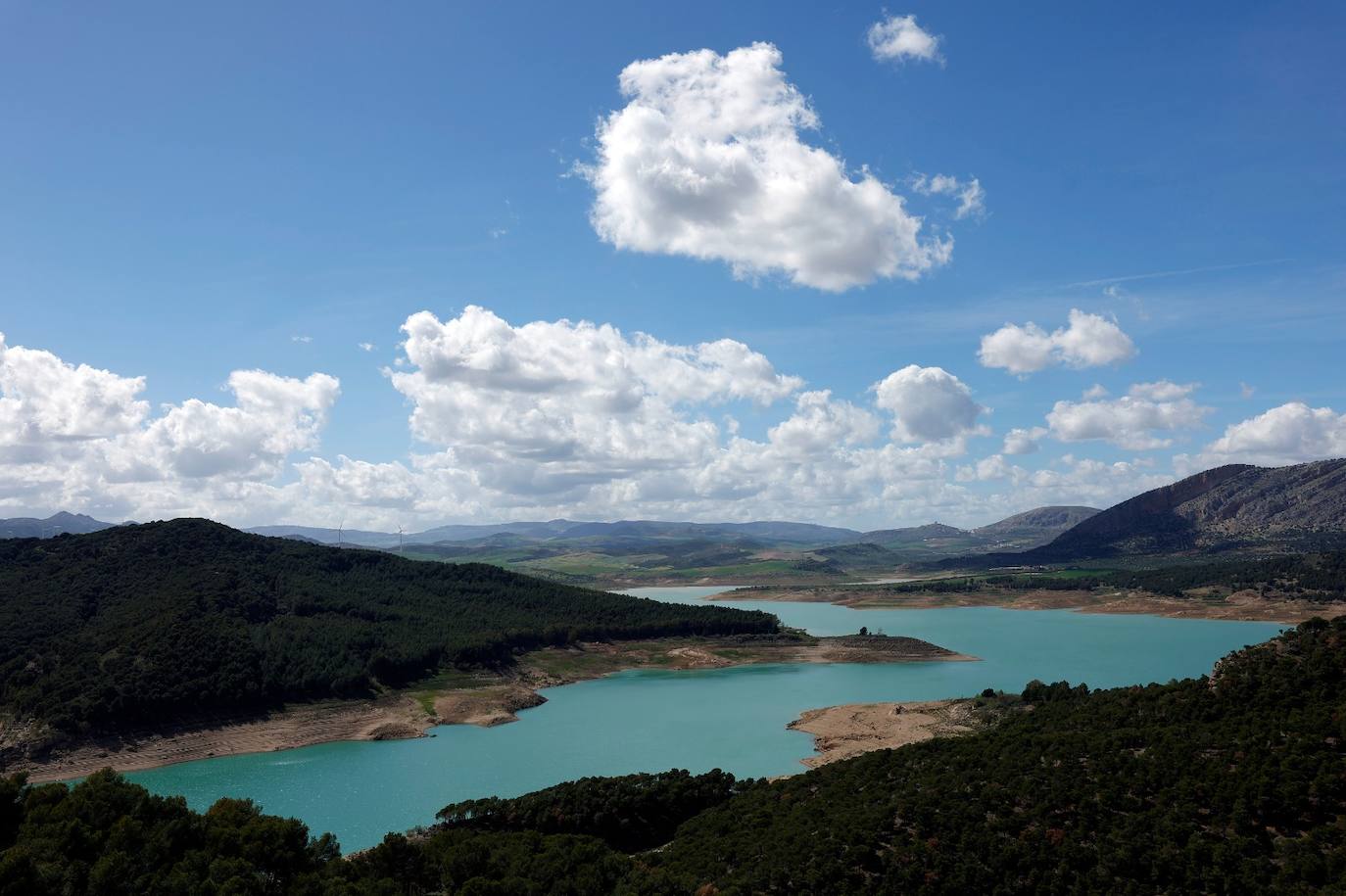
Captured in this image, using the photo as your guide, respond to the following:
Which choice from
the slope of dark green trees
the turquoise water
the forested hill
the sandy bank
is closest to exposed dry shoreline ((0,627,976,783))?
the sandy bank

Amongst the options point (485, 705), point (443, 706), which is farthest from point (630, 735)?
point (443, 706)

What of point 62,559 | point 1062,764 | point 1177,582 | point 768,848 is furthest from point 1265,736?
point 1177,582

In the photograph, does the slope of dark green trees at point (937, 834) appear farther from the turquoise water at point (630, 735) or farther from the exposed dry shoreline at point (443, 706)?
the exposed dry shoreline at point (443, 706)

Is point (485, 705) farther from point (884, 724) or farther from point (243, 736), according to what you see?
point (884, 724)

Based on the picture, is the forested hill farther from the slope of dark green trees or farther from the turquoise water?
the slope of dark green trees

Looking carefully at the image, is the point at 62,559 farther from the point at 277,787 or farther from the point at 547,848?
the point at 547,848

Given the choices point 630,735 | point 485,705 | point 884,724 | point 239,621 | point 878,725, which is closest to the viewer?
point 630,735
